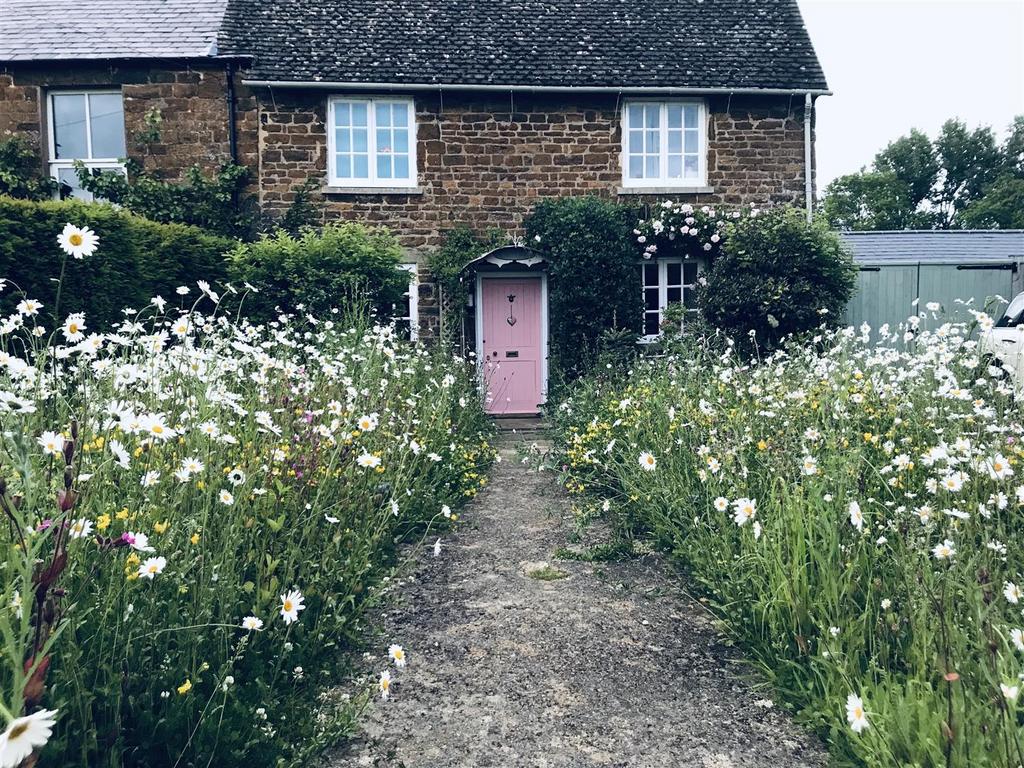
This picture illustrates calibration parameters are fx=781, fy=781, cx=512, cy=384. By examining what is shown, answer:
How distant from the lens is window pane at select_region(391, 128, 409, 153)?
12.7 m

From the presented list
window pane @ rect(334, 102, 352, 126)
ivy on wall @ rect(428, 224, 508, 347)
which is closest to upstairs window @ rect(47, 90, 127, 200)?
window pane @ rect(334, 102, 352, 126)

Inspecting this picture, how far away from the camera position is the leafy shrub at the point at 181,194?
1188 cm

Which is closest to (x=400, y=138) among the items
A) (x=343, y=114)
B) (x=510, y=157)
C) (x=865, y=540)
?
(x=343, y=114)

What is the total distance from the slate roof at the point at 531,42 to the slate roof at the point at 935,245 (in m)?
6.14

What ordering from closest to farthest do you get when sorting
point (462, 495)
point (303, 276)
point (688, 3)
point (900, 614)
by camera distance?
point (900, 614) → point (462, 495) → point (303, 276) → point (688, 3)

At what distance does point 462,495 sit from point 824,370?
2.99m

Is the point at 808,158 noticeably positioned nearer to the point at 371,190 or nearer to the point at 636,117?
the point at 636,117

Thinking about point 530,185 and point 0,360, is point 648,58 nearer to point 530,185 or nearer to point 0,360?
point 530,185

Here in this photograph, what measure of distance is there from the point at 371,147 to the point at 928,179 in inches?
1701

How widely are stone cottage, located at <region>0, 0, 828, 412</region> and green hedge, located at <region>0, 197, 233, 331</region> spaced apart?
11.3ft

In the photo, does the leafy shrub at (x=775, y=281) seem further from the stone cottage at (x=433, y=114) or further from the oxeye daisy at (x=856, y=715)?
the oxeye daisy at (x=856, y=715)

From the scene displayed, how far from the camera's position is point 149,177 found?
1207cm

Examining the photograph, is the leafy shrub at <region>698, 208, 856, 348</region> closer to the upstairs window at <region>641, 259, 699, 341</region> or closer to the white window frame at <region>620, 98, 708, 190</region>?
the upstairs window at <region>641, 259, 699, 341</region>

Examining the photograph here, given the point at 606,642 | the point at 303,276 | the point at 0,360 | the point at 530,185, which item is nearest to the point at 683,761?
the point at 606,642
